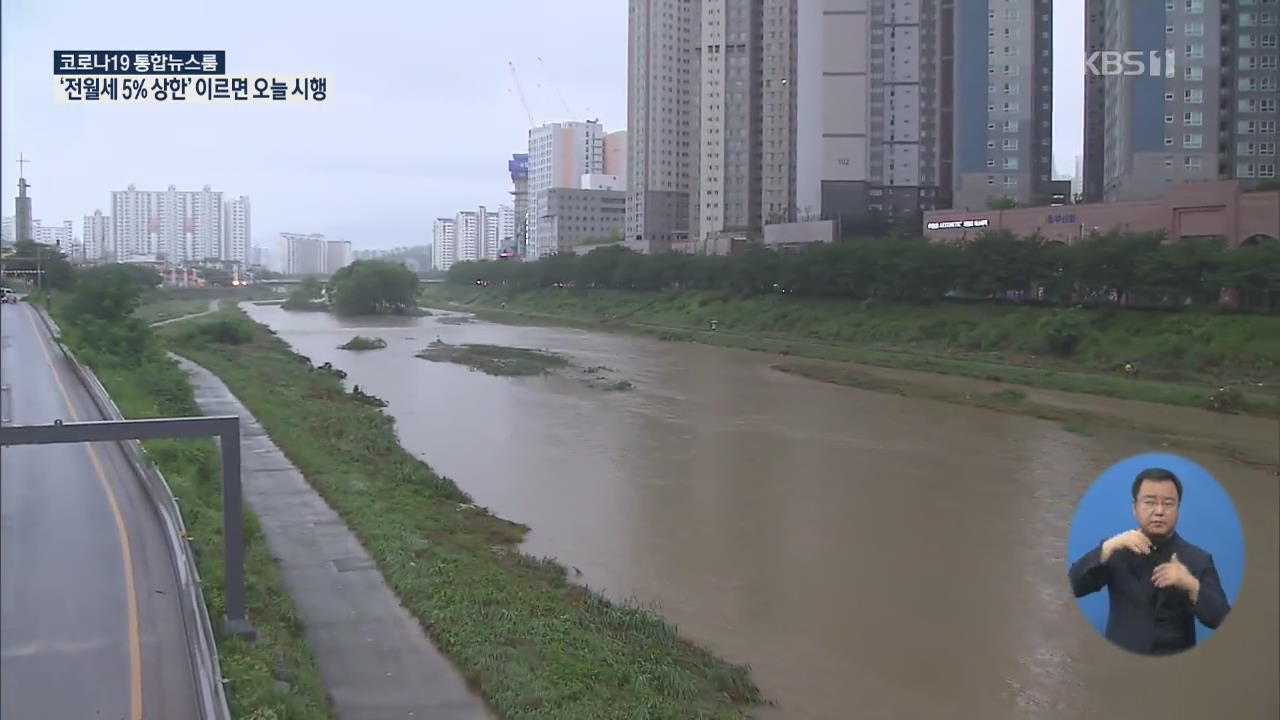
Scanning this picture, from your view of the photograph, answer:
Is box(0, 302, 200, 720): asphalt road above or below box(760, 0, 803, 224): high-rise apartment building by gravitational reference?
below

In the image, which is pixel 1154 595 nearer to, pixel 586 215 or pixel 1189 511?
pixel 1189 511

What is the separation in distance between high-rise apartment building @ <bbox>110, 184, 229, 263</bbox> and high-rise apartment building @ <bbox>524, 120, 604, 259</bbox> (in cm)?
933

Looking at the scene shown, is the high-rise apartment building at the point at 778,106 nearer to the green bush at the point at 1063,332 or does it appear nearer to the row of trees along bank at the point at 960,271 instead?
the row of trees along bank at the point at 960,271

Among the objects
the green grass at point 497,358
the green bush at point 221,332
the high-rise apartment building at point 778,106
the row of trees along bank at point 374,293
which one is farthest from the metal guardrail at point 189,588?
the high-rise apartment building at point 778,106

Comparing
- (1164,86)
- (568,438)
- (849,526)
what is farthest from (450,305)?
(1164,86)

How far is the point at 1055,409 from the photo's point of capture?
7078mm

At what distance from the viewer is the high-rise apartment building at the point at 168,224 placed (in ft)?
15.5

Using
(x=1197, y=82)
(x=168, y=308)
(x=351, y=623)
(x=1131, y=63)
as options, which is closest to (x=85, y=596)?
(x=351, y=623)

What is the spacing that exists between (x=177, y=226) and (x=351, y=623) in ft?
11.3

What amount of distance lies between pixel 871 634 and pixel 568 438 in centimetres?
347

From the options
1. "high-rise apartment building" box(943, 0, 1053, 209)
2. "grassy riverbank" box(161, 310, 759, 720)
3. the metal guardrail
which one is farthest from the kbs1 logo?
"high-rise apartment building" box(943, 0, 1053, 209)

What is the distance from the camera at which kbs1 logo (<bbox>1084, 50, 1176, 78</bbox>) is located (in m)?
2.63

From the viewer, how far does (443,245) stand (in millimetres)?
11359

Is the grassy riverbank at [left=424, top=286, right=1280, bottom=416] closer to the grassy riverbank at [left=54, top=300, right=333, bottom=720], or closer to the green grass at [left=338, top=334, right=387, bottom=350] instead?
the green grass at [left=338, top=334, right=387, bottom=350]
